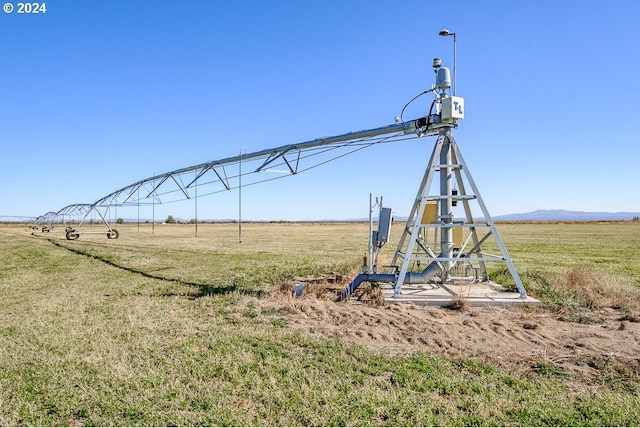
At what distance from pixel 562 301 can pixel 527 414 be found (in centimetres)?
635

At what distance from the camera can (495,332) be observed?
24.2 feet

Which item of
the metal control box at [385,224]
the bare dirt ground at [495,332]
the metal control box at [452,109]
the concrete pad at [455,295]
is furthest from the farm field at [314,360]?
the metal control box at [452,109]

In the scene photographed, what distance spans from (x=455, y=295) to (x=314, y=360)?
489 centimetres

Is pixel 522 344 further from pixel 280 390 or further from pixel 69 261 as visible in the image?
pixel 69 261

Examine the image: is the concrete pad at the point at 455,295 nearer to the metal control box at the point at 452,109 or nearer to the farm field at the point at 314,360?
the farm field at the point at 314,360

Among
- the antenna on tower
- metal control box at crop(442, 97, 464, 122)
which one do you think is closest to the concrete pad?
the antenna on tower

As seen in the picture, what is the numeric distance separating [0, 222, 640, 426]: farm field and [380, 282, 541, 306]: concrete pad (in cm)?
26

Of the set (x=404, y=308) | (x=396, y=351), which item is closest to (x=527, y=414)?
(x=396, y=351)

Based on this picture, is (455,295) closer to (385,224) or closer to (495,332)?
(495,332)

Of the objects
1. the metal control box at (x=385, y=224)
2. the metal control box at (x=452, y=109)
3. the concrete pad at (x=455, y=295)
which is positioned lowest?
the concrete pad at (x=455, y=295)

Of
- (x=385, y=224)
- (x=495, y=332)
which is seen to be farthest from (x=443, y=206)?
(x=495, y=332)

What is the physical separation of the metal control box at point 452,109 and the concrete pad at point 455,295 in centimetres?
421

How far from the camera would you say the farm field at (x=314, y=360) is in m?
4.49

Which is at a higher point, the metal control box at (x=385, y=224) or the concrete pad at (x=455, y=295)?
the metal control box at (x=385, y=224)
